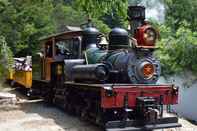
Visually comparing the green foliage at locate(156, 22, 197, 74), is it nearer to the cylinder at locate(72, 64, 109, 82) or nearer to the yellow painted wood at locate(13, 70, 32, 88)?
the yellow painted wood at locate(13, 70, 32, 88)

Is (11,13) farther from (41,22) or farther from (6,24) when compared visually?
(41,22)

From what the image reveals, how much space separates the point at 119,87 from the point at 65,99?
3.49 metres

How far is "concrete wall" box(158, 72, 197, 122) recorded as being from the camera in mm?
19688

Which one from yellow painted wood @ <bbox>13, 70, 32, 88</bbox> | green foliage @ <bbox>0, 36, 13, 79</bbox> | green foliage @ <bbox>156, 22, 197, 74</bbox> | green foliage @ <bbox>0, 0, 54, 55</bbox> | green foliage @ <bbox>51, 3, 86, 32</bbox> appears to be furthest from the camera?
green foliage @ <bbox>51, 3, 86, 32</bbox>

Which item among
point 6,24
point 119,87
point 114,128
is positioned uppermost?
point 6,24

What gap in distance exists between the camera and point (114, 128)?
10.2 metres

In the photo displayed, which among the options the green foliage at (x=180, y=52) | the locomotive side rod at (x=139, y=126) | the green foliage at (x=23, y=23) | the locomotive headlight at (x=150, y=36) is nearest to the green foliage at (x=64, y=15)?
the green foliage at (x=23, y=23)

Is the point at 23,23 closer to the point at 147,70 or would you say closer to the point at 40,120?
the point at 40,120

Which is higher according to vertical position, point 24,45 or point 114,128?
point 24,45

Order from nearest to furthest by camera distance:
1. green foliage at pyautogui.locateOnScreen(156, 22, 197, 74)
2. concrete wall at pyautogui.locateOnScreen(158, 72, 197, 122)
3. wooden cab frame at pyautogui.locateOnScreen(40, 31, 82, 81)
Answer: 1. wooden cab frame at pyautogui.locateOnScreen(40, 31, 82, 81)
2. green foliage at pyautogui.locateOnScreen(156, 22, 197, 74)
3. concrete wall at pyautogui.locateOnScreen(158, 72, 197, 122)

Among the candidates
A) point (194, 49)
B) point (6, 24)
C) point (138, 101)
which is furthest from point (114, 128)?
point (6, 24)

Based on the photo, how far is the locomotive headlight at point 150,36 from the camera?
11.0 m

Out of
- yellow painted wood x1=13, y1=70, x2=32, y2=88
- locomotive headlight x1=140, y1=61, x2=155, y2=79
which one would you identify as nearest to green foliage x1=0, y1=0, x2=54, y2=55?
yellow painted wood x1=13, y1=70, x2=32, y2=88

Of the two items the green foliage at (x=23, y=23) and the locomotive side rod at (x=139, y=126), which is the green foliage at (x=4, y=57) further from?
the green foliage at (x=23, y=23)
